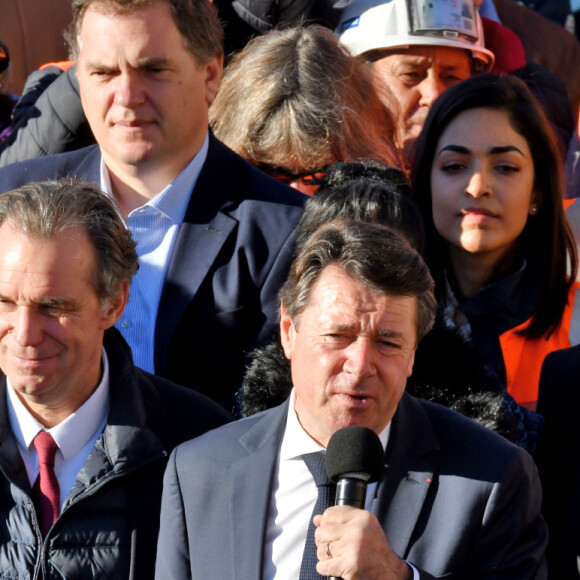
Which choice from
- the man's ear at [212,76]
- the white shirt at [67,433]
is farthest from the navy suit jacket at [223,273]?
the white shirt at [67,433]

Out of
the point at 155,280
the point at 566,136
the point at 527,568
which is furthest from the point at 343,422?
the point at 566,136

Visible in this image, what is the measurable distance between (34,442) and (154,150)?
1122mm

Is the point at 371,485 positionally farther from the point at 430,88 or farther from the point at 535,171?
the point at 430,88

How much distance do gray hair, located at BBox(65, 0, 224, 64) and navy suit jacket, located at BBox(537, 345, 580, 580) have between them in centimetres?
153

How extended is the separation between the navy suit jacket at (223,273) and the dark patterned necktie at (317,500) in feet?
2.52

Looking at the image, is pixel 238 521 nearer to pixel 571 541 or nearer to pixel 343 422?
pixel 343 422

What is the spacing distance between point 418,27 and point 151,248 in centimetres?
185

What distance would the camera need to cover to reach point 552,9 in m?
6.62

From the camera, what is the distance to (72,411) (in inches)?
122

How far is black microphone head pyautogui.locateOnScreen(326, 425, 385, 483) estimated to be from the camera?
2.32 metres

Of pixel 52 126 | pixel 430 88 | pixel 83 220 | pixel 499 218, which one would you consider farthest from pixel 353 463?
pixel 430 88

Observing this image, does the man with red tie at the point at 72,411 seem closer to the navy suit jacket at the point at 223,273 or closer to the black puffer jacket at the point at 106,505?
the black puffer jacket at the point at 106,505

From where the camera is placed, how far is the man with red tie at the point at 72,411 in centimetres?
294

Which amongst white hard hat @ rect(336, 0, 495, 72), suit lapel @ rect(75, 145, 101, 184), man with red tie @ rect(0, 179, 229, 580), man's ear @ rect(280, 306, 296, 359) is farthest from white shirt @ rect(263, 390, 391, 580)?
white hard hat @ rect(336, 0, 495, 72)
